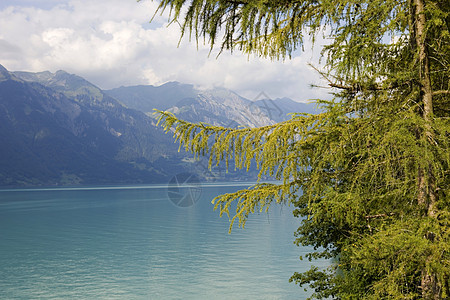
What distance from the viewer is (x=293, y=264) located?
47.2 metres

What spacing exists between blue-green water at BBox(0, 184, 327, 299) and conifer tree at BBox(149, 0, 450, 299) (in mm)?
19480

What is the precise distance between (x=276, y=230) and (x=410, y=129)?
7025cm

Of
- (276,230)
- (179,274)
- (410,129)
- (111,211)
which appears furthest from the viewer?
(111,211)

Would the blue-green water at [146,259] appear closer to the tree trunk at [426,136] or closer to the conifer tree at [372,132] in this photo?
the conifer tree at [372,132]

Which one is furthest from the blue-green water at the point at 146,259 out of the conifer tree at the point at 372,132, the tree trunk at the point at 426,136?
the tree trunk at the point at 426,136

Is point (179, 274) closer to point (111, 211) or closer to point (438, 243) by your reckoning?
point (438, 243)

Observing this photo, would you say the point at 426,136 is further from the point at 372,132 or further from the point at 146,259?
the point at 146,259

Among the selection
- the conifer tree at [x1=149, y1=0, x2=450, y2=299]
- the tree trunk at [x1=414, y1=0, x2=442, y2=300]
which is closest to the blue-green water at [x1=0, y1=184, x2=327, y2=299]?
the conifer tree at [x1=149, y1=0, x2=450, y2=299]

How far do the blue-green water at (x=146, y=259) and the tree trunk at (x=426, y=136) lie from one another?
66.4 ft

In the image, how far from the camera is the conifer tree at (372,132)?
5.13 meters

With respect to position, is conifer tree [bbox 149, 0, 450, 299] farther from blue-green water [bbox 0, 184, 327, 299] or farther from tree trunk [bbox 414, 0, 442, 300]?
blue-green water [bbox 0, 184, 327, 299]

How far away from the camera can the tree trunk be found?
5188 mm

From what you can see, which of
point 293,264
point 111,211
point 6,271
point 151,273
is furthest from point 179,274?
point 111,211

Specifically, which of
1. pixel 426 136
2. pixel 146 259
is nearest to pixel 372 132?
pixel 426 136
